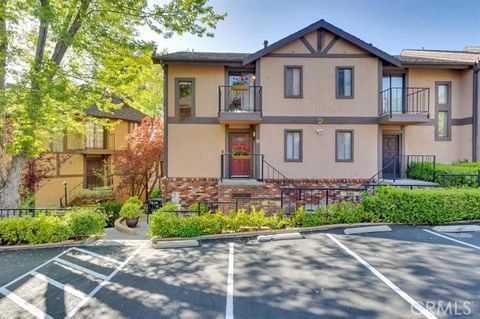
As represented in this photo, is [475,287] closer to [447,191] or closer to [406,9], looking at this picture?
[447,191]

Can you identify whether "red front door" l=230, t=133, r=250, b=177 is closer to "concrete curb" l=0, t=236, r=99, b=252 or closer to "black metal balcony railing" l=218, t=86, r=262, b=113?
"black metal balcony railing" l=218, t=86, r=262, b=113

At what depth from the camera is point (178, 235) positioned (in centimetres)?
709

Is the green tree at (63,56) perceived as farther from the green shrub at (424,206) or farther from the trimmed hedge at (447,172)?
the trimmed hedge at (447,172)

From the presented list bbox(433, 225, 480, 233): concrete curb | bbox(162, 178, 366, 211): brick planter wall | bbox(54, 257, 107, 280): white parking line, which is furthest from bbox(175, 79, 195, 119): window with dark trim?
bbox(433, 225, 480, 233): concrete curb

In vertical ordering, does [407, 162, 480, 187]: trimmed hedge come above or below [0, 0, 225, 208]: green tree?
below

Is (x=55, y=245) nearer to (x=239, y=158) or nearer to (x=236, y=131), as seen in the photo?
(x=239, y=158)

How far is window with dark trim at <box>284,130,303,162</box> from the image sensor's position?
11555 mm

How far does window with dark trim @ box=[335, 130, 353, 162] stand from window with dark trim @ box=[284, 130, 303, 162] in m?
1.71

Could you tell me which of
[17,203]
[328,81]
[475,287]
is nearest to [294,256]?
[475,287]

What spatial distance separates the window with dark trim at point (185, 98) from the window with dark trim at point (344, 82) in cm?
683

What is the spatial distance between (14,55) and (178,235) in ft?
26.0

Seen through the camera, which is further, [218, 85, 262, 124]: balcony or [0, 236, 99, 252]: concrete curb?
[218, 85, 262, 124]: balcony

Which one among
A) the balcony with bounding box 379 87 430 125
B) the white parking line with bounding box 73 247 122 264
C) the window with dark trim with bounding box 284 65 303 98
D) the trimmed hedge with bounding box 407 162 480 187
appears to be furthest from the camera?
the balcony with bounding box 379 87 430 125

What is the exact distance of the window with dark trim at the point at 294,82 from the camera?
38.0 feet
